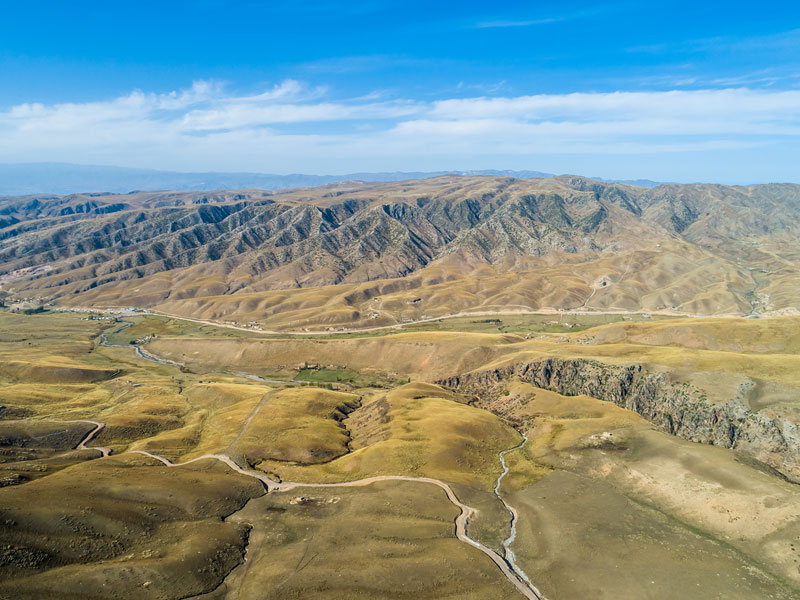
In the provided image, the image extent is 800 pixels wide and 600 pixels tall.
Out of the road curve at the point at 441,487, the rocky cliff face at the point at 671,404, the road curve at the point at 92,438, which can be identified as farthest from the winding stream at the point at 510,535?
the road curve at the point at 92,438

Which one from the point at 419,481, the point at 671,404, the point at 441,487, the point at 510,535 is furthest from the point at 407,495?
the point at 671,404

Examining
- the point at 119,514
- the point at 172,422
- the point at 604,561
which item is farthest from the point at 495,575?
the point at 172,422

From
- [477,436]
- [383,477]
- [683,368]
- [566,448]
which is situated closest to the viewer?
[383,477]

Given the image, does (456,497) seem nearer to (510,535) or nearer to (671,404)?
(510,535)

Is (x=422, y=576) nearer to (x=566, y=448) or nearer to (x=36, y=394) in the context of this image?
(x=566, y=448)

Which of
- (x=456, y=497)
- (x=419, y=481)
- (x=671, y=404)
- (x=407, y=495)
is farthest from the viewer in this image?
(x=671, y=404)

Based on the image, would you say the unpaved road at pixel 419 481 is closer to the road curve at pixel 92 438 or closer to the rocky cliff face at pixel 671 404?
the road curve at pixel 92 438

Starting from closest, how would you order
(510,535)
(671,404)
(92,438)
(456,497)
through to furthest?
(510,535), (456,497), (92,438), (671,404)
